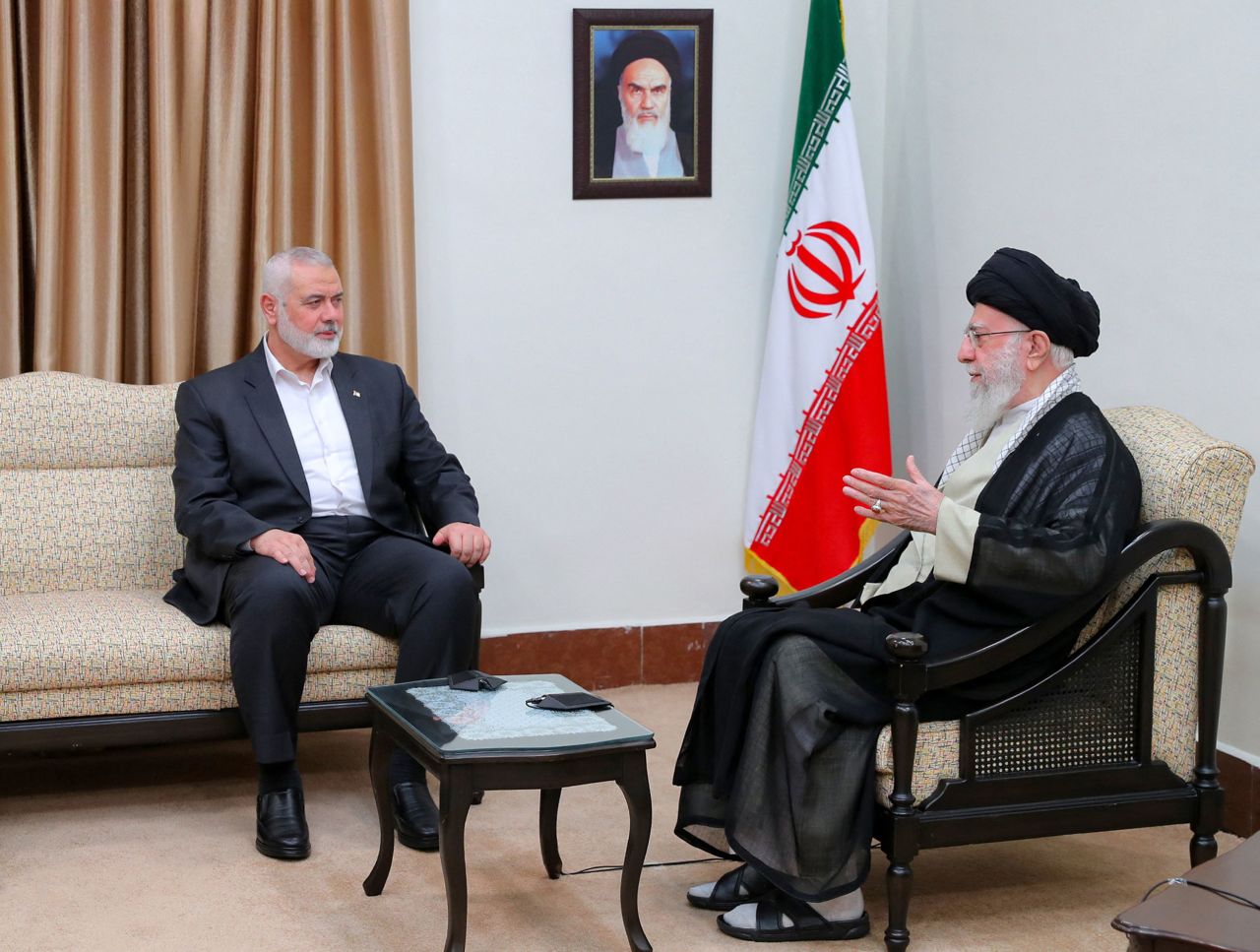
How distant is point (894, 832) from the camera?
265 cm

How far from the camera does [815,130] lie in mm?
4312

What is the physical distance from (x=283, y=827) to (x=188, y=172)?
179cm

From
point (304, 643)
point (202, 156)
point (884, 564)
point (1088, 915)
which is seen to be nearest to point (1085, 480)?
point (884, 564)

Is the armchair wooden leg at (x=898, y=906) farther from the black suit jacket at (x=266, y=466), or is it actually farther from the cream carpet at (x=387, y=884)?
the black suit jacket at (x=266, y=466)

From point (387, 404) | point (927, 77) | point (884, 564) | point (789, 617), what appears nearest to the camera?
point (789, 617)

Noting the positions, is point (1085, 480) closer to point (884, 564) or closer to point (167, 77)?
point (884, 564)

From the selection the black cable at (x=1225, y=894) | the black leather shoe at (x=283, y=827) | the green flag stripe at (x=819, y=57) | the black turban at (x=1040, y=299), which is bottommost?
the black leather shoe at (x=283, y=827)

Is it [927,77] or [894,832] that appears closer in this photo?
[894,832]

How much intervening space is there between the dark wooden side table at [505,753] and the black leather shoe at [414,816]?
425 millimetres

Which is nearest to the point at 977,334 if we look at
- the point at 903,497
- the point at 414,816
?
the point at 903,497

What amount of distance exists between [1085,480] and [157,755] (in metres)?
2.49

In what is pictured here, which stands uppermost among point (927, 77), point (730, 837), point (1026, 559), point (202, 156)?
point (927, 77)

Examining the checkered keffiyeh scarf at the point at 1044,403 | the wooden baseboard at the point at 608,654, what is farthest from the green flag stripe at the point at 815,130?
the checkered keffiyeh scarf at the point at 1044,403

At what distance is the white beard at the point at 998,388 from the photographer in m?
2.90
